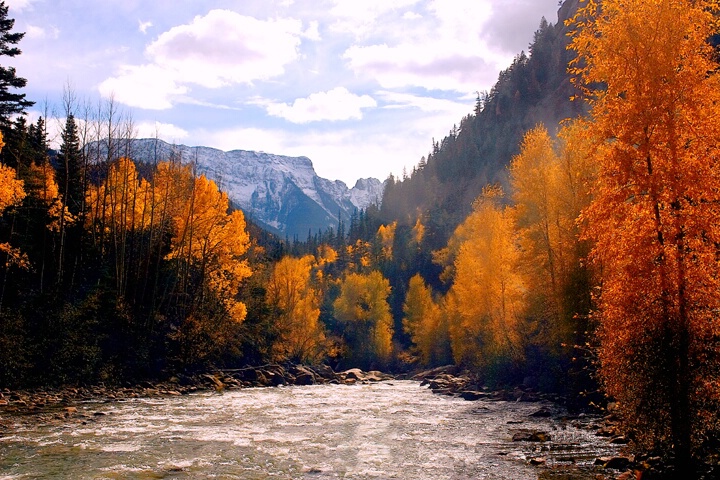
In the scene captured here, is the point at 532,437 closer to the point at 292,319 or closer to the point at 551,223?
the point at 551,223

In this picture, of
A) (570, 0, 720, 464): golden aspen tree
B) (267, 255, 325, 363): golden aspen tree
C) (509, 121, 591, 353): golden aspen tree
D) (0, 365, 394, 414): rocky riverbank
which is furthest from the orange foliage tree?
(267, 255, 325, 363): golden aspen tree

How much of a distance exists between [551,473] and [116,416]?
17918 millimetres

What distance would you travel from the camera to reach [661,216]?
10406 mm

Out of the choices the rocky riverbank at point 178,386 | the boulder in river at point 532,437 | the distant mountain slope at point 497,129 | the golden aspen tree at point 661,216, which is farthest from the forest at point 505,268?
the distant mountain slope at point 497,129

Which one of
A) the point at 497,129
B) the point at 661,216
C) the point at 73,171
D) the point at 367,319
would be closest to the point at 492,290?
the point at 661,216

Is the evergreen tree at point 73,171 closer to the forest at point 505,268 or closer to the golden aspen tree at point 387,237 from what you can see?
the forest at point 505,268

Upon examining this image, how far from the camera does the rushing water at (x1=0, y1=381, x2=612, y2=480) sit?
43.5 ft

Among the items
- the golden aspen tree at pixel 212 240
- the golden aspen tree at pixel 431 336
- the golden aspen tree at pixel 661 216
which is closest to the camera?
the golden aspen tree at pixel 661 216

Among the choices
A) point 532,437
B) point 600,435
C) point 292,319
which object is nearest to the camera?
point 600,435

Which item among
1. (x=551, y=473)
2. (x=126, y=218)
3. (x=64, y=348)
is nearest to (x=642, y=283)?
(x=551, y=473)

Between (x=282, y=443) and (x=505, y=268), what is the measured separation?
20026 millimetres

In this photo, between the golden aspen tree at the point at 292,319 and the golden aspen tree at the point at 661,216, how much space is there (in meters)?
44.9

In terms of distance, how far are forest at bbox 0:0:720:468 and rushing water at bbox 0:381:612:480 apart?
12.0 feet

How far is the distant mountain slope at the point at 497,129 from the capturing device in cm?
10856
